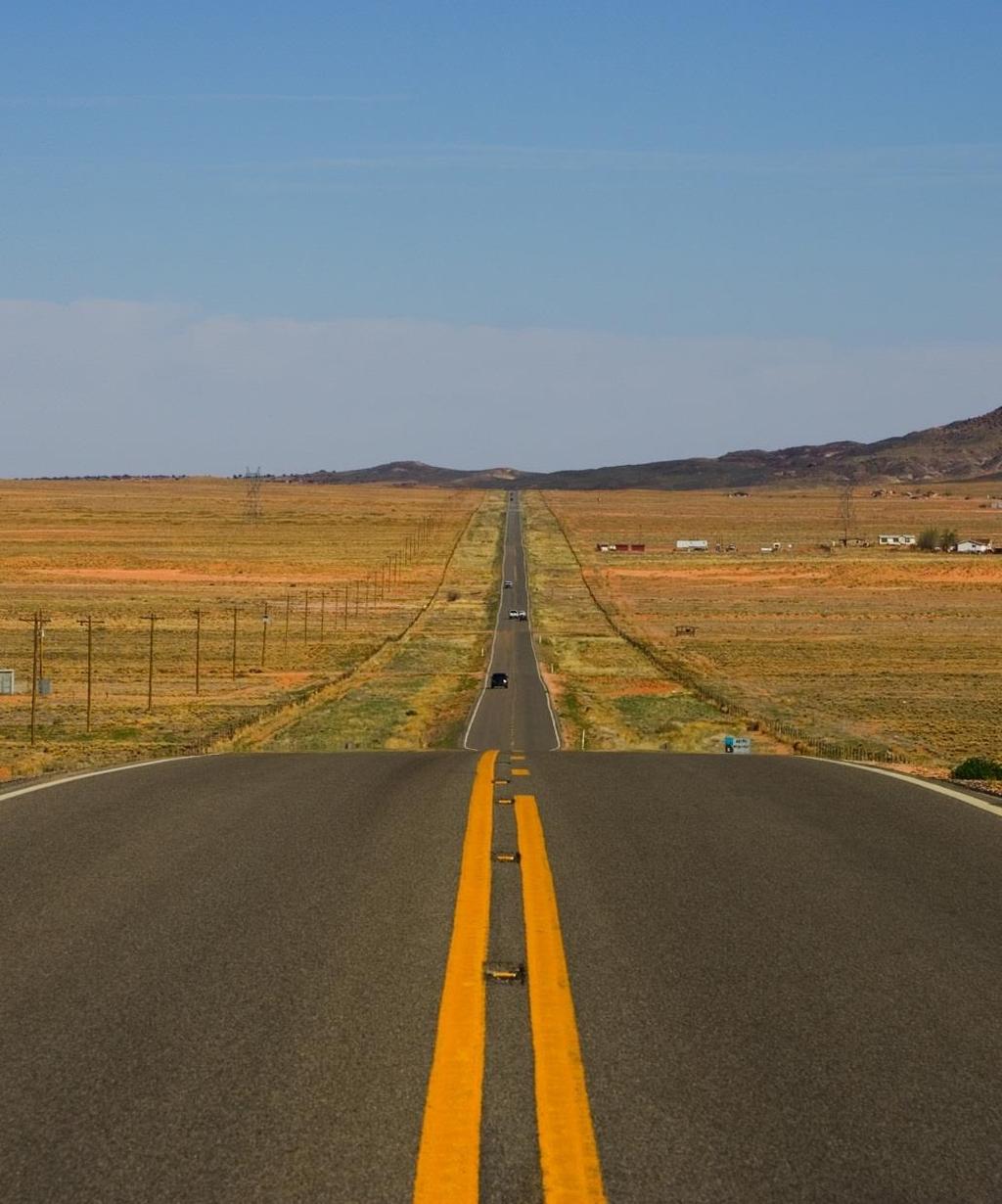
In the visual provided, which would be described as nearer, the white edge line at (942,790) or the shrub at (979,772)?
the white edge line at (942,790)

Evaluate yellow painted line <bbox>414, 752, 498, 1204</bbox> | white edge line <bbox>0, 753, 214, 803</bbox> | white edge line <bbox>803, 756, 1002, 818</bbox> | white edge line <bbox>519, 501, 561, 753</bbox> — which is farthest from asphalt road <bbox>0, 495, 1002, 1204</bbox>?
white edge line <bbox>519, 501, 561, 753</bbox>

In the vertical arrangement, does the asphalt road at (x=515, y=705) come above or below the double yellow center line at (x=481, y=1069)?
below

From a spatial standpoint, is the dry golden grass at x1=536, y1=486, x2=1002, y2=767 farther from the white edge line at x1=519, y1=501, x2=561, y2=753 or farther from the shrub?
the shrub

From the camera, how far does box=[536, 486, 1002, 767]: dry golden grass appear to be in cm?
5125

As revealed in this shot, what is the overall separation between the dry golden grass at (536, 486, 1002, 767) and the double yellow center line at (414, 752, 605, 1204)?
28.9 metres

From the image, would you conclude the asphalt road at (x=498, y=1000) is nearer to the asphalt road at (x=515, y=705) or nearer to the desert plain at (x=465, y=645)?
the desert plain at (x=465, y=645)

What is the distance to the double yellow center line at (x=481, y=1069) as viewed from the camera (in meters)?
4.21

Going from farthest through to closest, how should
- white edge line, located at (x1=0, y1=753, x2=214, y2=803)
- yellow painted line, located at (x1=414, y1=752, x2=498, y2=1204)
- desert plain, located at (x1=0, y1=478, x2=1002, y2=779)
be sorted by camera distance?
desert plain, located at (x1=0, y1=478, x2=1002, y2=779)
white edge line, located at (x1=0, y1=753, x2=214, y2=803)
yellow painted line, located at (x1=414, y1=752, x2=498, y2=1204)

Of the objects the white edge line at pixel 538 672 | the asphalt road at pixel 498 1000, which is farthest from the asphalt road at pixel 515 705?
the asphalt road at pixel 498 1000

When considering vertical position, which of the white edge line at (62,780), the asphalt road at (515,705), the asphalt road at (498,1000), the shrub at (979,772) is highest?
the asphalt road at (498,1000)

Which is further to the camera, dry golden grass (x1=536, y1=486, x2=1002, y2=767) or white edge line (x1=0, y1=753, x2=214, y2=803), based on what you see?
dry golden grass (x1=536, y1=486, x2=1002, y2=767)

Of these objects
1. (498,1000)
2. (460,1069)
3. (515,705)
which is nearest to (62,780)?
(498,1000)

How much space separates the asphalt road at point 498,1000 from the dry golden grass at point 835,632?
87.3 feet

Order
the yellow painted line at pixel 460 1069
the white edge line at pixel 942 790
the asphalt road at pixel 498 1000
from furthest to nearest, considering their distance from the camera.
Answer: the white edge line at pixel 942 790
the asphalt road at pixel 498 1000
the yellow painted line at pixel 460 1069
